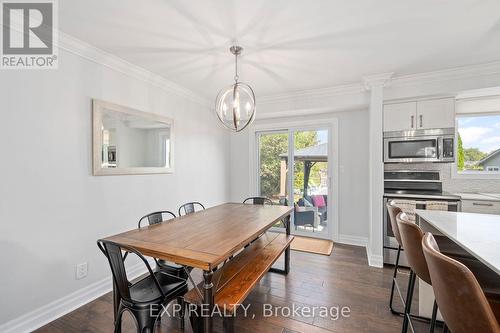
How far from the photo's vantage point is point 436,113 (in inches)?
117

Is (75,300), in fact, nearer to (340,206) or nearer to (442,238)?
(442,238)

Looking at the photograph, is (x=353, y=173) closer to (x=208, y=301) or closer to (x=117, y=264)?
(x=208, y=301)

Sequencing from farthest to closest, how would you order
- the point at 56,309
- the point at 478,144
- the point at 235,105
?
the point at 478,144, the point at 235,105, the point at 56,309

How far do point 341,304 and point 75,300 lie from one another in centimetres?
253

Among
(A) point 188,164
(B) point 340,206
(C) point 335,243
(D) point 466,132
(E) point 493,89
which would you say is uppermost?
(E) point 493,89

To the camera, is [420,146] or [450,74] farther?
[420,146]

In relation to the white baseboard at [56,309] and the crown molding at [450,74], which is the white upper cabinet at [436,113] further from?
the white baseboard at [56,309]

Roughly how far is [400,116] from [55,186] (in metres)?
4.03

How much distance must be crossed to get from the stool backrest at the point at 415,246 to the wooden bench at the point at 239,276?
107cm

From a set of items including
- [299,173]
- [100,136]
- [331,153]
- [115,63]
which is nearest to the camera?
[100,136]

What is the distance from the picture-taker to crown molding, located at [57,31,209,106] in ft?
6.99

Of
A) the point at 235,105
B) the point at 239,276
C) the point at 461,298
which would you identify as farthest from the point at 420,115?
the point at 239,276

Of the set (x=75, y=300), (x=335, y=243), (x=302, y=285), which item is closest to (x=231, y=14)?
(x=302, y=285)

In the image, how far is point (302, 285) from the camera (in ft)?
8.29
